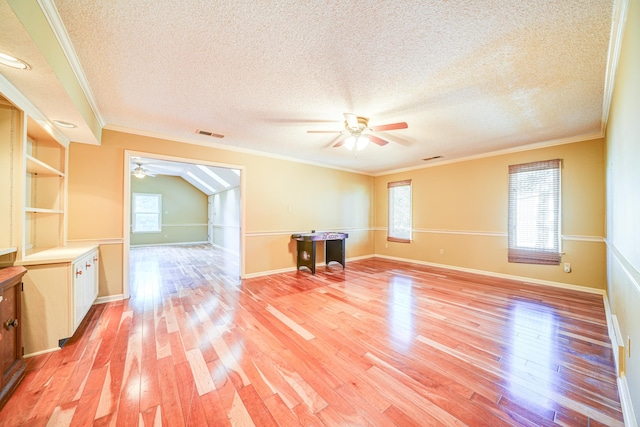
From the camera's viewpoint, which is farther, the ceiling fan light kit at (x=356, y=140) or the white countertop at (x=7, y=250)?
the ceiling fan light kit at (x=356, y=140)

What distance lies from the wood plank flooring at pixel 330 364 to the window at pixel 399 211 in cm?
289

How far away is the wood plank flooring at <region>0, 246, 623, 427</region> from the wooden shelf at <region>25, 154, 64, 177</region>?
179cm

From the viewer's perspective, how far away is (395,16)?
4.83 ft

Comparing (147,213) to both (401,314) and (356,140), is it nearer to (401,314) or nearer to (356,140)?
(356,140)

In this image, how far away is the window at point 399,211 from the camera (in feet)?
20.0

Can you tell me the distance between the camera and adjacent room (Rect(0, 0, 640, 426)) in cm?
145

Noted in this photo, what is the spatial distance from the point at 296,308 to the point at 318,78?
2.68m

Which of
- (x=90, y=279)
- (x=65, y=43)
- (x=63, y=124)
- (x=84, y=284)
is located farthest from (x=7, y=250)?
(x=65, y=43)

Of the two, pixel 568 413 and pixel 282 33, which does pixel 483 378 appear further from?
pixel 282 33

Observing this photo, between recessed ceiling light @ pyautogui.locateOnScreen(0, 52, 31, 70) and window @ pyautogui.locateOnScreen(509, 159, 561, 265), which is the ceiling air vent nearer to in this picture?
recessed ceiling light @ pyautogui.locateOnScreen(0, 52, 31, 70)

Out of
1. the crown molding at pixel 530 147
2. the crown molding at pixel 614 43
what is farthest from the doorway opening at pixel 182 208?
the crown molding at pixel 614 43

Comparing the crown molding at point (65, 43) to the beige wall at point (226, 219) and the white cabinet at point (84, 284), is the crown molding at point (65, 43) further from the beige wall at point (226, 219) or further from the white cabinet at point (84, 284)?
the beige wall at point (226, 219)

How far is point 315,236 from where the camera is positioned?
475cm

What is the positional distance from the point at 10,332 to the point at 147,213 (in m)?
9.04
